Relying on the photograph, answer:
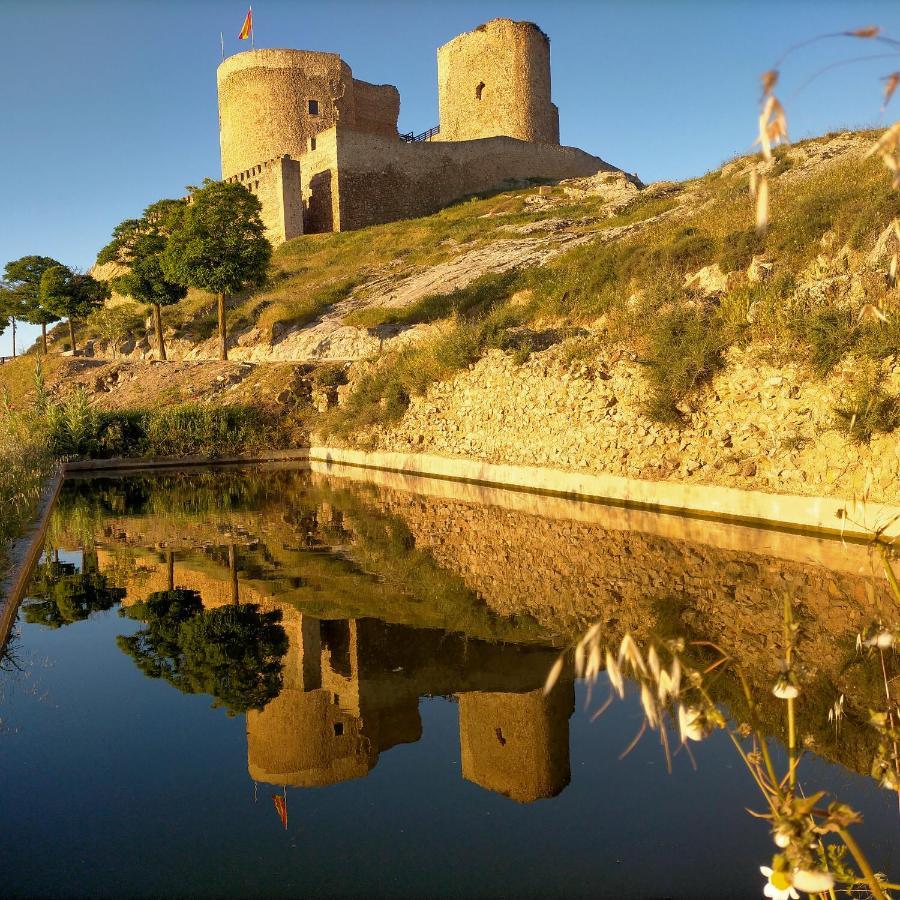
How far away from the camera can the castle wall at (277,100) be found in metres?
49.2

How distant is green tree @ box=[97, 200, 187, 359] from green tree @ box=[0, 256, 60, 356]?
332 inches

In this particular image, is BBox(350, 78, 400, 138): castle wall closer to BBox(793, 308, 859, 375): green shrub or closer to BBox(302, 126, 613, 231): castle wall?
BBox(302, 126, 613, 231): castle wall

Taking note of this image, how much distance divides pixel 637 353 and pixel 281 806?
1002 cm

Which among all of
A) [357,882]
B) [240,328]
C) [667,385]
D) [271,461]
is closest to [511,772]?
[357,882]

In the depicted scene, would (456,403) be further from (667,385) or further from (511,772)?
(511,772)

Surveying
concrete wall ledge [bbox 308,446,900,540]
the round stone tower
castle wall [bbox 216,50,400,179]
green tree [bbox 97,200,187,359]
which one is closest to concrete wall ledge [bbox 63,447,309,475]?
concrete wall ledge [bbox 308,446,900,540]

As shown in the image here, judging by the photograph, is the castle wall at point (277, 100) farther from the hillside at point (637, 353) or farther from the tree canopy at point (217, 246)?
the hillside at point (637, 353)

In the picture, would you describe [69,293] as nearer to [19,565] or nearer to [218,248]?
[218,248]

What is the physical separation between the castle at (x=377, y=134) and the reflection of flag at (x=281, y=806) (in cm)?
3971

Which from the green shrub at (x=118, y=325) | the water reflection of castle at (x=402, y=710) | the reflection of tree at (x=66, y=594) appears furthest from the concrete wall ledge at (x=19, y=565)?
the green shrub at (x=118, y=325)

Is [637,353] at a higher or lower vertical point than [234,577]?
higher

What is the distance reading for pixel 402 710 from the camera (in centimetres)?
482

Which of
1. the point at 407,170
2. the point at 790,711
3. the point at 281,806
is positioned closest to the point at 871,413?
the point at 281,806

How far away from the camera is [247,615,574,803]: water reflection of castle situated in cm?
410
